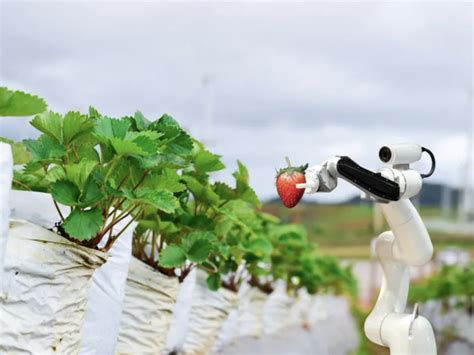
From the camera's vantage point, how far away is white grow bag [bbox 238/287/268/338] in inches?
296

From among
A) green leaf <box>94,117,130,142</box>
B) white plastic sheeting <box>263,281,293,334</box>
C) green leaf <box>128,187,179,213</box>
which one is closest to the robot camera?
green leaf <box>128,187,179,213</box>

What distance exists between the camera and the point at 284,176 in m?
2.46

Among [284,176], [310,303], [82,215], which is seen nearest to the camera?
[284,176]

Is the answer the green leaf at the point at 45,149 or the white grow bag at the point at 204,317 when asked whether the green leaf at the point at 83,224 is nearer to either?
the green leaf at the point at 45,149

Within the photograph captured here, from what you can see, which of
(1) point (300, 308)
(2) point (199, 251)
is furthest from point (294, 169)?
(1) point (300, 308)

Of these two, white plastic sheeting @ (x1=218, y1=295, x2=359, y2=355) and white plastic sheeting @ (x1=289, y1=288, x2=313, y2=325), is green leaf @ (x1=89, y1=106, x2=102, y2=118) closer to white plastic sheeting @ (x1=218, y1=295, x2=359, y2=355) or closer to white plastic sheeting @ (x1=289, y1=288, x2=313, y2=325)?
white plastic sheeting @ (x1=218, y1=295, x2=359, y2=355)

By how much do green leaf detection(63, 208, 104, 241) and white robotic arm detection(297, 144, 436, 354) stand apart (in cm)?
77

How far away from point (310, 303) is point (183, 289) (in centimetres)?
907

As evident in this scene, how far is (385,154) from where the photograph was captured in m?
2.60

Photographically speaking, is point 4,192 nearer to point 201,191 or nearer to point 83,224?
point 83,224

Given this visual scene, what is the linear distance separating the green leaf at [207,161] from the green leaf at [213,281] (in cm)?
110

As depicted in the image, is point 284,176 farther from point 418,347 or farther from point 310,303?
point 310,303

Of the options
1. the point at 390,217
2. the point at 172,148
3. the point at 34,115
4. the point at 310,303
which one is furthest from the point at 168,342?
the point at 310,303

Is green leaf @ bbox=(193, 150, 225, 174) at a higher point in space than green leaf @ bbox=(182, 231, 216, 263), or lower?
higher
